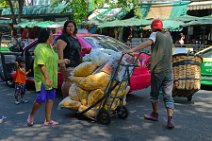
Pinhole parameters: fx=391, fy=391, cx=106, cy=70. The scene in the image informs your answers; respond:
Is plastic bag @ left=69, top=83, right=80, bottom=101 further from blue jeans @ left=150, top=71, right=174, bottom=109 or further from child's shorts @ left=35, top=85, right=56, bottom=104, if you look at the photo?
blue jeans @ left=150, top=71, right=174, bottom=109

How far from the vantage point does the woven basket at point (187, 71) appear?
314 inches

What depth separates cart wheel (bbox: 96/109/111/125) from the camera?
21.4ft

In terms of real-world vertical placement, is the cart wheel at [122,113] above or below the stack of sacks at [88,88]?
below

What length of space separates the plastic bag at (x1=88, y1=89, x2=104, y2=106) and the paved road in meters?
0.37

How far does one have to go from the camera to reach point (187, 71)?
799cm

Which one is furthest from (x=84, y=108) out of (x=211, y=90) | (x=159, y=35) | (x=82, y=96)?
(x=211, y=90)

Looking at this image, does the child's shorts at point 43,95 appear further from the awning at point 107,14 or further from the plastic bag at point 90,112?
the awning at point 107,14

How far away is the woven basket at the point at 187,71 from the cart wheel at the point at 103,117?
2.20 metres

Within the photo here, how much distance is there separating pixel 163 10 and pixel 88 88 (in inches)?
729

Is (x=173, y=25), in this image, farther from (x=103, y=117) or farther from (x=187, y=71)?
(x=103, y=117)

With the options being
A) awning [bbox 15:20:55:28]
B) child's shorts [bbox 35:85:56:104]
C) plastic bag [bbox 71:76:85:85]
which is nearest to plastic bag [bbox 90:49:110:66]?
plastic bag [bbox 71:76:85:85]

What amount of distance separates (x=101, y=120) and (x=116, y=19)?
19205mm

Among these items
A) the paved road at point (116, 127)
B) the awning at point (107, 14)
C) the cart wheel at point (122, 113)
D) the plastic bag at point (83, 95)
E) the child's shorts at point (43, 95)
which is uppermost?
the awning at point (107, 14)

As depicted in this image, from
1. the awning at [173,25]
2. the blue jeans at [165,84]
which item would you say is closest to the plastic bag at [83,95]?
the blue jeans at [165,84]
